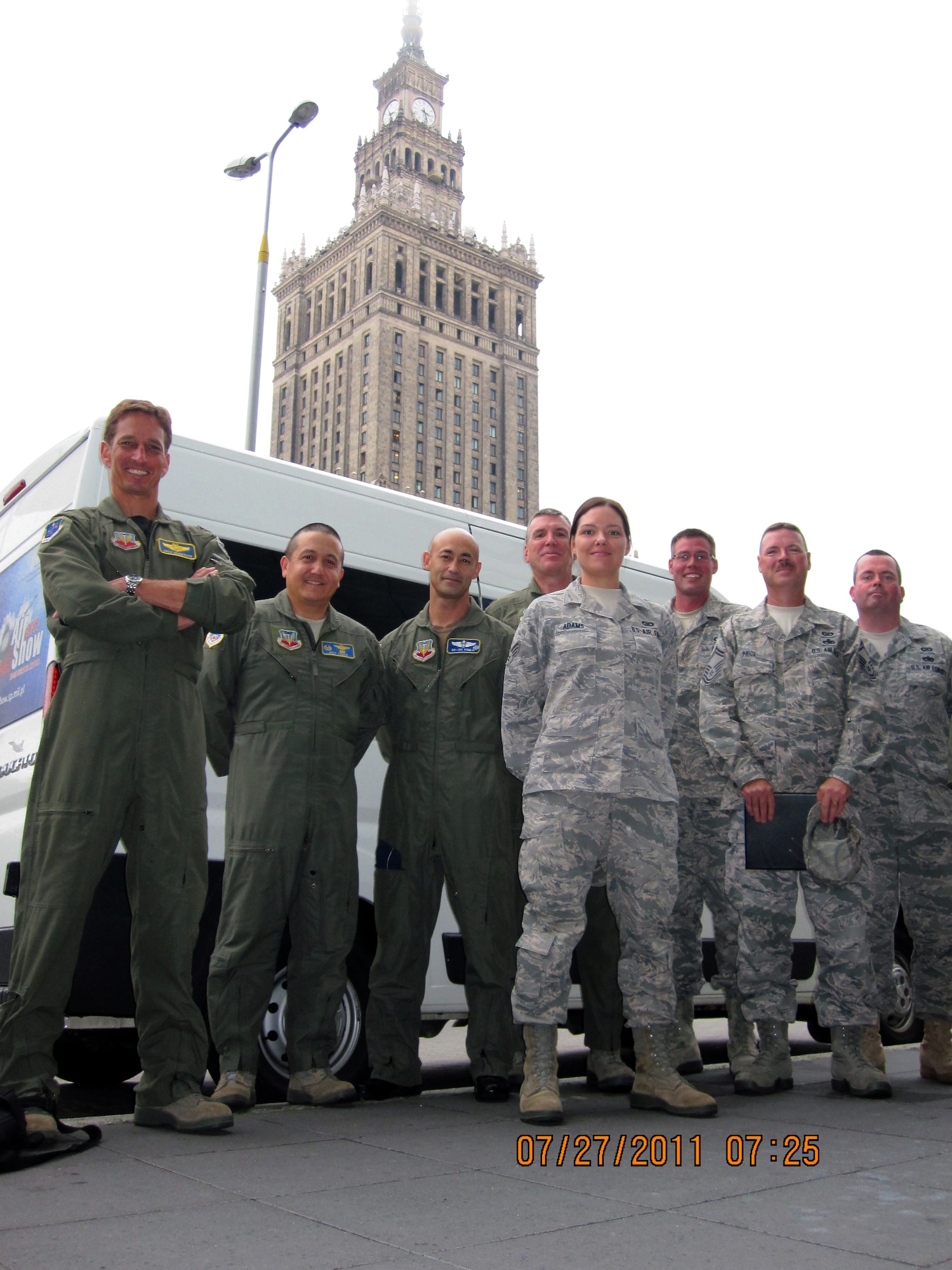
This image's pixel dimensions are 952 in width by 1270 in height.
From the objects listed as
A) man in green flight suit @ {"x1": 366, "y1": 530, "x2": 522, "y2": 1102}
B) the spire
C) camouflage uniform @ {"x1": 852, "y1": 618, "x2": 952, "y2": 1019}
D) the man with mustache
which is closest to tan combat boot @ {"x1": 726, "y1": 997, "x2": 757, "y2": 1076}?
the man with mustache

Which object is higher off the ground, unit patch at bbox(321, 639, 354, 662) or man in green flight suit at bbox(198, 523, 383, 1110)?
unit patch at bbox(321, 639, 354, 662)

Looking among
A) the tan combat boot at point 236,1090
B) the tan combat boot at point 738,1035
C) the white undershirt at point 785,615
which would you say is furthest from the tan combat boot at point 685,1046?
the tan combat boot at point 236,1090

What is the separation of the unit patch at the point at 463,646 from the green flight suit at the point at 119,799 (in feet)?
3.05

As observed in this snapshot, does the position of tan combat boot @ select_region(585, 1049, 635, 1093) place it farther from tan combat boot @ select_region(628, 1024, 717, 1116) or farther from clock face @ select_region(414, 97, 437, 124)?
clock face @ select_region(414, 97, 437, 124)

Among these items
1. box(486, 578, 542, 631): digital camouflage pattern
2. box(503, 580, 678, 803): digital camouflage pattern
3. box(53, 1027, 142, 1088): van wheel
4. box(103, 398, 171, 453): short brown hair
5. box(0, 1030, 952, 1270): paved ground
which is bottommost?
box(53, 1027, 142, 1088): van wheel

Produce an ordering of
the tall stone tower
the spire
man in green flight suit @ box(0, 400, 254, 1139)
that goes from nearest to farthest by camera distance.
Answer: man in green flight suit @ box(0, 400, 254, 1139) → the tall stone tower → the spire

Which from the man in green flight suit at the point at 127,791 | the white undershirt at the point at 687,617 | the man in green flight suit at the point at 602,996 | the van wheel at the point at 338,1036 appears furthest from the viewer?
the white undershirt at the point at 687,617

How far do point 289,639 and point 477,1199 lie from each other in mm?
2028

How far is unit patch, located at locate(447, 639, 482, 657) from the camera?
401 cm

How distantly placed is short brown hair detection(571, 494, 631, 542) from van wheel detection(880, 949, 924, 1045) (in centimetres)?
335

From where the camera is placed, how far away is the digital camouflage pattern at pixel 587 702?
3.46 metres

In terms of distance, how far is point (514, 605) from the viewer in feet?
15.0

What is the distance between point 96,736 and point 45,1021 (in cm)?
79

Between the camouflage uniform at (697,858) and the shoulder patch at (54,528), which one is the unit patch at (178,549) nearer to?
the shoulder patch at (54,528)
